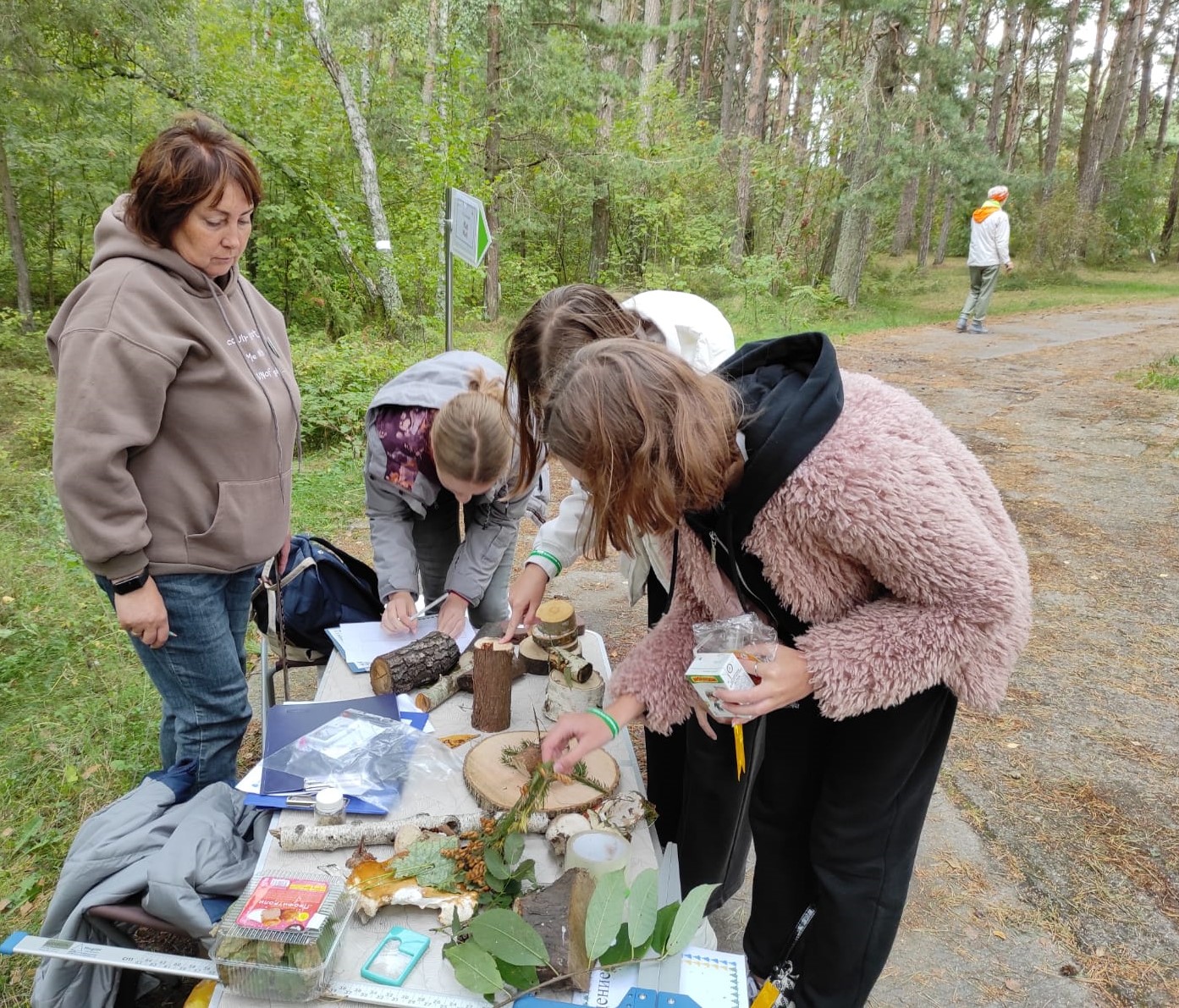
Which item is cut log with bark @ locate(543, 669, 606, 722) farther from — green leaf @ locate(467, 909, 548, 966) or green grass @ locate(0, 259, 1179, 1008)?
green grass @ locate(0, 259, 1179, 1008)

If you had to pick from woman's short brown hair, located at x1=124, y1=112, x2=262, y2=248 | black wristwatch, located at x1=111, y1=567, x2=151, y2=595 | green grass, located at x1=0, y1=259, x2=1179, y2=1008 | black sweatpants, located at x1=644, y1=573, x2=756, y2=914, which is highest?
woman's short brown hair, located at x1=124, y1=112, x2=262, y2=248

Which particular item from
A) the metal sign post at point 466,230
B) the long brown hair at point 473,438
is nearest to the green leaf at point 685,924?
the long brown hair at point 473,438

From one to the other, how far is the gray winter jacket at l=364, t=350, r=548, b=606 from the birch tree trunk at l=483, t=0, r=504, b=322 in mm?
6995

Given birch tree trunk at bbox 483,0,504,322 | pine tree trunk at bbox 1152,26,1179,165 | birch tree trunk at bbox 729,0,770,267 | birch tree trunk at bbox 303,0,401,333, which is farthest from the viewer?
pine tree trunk at bbox 1152,26,1179,165

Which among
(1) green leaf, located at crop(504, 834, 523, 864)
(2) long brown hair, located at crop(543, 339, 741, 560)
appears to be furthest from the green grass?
(2) long brown hair, located at crop(543, 339, 741, 560)

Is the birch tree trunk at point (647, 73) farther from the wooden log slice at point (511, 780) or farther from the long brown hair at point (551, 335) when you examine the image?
the wooden log slice at point (511, 780)

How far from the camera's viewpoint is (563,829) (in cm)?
135

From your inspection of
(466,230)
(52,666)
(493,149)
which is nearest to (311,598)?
(52,666)

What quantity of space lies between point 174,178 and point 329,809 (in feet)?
4.17

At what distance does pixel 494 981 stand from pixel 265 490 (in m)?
1.18

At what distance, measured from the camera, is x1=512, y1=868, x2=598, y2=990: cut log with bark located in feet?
3.55

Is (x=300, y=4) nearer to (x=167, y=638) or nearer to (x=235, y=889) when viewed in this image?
(x=167, y=638)

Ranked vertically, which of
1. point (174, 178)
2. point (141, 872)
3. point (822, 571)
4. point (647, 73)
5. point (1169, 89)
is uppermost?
point (1169, 89)

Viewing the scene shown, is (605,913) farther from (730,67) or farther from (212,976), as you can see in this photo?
(730,67)
